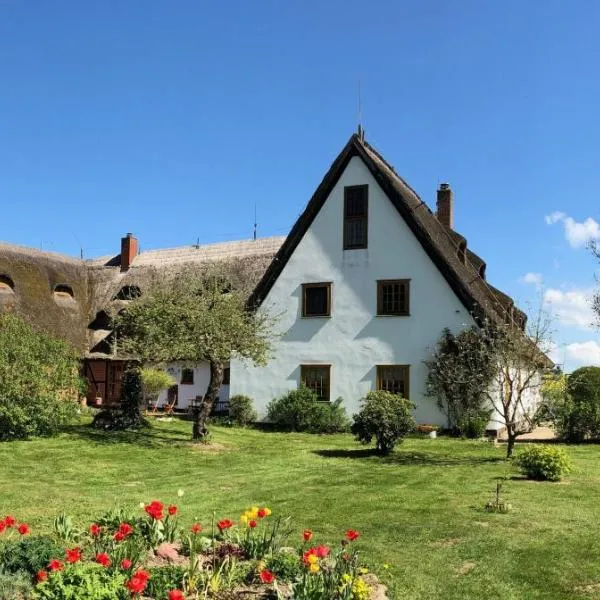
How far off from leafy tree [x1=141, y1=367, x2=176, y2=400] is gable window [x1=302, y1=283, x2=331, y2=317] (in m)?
9.64

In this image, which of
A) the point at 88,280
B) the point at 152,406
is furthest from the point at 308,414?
the point at 88,280

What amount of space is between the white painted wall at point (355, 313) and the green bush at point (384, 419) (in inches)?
311

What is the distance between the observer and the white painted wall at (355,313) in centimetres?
2480

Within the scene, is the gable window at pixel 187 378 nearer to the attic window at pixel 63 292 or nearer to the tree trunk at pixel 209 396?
the attic window at pixel 63 292

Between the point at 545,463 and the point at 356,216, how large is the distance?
15.3m

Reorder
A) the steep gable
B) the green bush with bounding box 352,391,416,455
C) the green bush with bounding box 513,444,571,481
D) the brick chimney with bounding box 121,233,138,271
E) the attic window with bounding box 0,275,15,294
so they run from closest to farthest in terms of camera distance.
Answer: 1. the green bush with bounding box 513,444,571,481
2. the green bush with bounding box 352,391,416,455
3. the steep gable
4. the attic window with bounding box 0,275,15,294
5. the brick chimney with bounding box 121,233,138,271

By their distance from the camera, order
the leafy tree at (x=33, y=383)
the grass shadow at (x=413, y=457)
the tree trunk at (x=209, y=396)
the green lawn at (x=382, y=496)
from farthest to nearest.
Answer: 1. the tree trunk at (x=209, y=396)
2. the leafy tree at (x=33, y=383)
3. the grass shadow at (x=413, y=457)
4. the green lawn at (x=382, y=496)

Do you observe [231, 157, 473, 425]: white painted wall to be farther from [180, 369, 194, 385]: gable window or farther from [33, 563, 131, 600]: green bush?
[33, 563, 131, 600]: green bush

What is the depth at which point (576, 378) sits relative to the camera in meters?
22.0

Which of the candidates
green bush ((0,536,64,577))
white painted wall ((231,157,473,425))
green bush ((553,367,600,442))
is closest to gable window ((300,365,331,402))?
white painted wall ((231,157,473,425))

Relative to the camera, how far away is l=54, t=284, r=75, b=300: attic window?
121ft

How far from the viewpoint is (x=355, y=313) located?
2633 cm

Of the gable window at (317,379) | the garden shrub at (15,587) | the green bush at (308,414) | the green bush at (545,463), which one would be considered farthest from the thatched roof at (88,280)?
the garden shrub at (15,587)

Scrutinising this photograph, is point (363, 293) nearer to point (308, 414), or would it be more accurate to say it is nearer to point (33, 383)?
point (308, 414)
